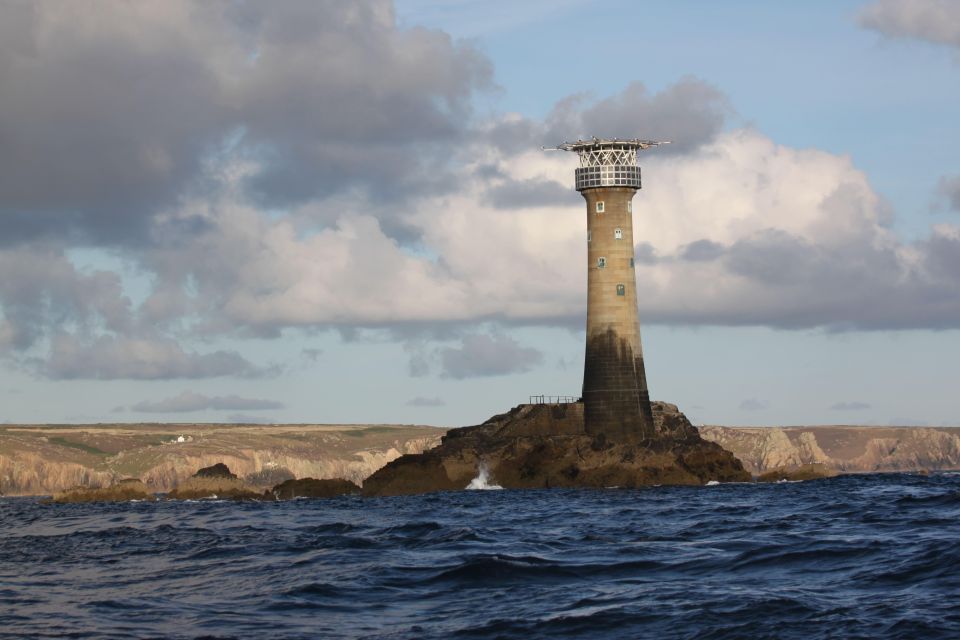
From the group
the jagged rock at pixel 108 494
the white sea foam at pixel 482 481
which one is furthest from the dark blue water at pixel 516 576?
the jagged rock at pixel 108 494

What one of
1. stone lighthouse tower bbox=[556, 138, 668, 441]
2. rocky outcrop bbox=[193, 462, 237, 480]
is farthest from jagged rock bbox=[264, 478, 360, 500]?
stone lighthouse tower bbox=[556, 138, 668, 441]

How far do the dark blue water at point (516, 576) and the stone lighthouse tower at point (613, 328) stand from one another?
151 feet

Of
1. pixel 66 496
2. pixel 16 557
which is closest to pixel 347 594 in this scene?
pixel 16 557

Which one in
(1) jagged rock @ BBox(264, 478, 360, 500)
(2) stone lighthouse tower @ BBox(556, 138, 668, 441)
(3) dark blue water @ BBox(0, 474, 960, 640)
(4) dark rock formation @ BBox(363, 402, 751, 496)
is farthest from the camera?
(2) stone lighthouse tower @ BBox(556, 138, 668, 441)

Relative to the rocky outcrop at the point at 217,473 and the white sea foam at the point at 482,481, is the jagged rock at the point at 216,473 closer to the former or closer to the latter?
the rocky outcrop at the point at 217,473

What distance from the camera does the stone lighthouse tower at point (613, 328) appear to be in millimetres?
111125

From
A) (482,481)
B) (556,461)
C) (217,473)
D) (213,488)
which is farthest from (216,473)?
(556,461)

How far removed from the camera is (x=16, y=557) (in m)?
52.9

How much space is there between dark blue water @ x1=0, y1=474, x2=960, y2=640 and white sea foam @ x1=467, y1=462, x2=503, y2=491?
4590 centimetres

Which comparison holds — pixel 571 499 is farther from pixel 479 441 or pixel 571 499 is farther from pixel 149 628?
pixel 149 628

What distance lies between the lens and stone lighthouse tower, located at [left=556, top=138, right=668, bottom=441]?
11112 centimetres

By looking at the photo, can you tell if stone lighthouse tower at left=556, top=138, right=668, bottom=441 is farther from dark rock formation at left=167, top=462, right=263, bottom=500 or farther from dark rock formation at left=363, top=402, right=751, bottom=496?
dark rock formation at left=167, top=462, right=263, bottom=500

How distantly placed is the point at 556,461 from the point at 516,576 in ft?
242

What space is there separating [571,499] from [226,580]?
4722cm
